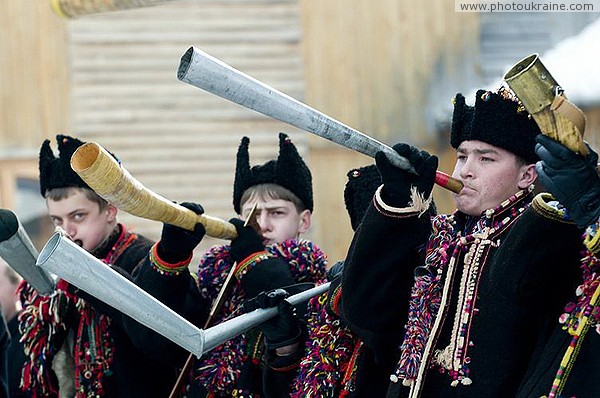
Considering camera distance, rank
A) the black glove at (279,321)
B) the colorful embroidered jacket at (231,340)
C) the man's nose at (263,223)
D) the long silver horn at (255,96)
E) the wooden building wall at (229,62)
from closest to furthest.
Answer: the long silver horn at (255,96)
the black glove at (279,321)
the colorful embroidered jacket at (231,340)
the man's nose at (263,223)
the wooden building wall at (229,62)

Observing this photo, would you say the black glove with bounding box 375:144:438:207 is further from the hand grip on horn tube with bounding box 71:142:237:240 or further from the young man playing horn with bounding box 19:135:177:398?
the young man playing horn with bounding box 19:135:177:398

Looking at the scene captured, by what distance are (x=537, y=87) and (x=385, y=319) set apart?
3.28 feet

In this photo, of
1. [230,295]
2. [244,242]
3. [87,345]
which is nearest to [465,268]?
[244,242]

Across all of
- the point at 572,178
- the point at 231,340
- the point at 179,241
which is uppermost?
Answer: the point at 572,178

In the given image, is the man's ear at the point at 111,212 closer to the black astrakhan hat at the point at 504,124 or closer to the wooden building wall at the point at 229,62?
the black astrakhan hat at the point at 504,124

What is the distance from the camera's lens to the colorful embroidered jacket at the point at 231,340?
12.4ft

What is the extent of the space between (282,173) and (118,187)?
1.03 metres

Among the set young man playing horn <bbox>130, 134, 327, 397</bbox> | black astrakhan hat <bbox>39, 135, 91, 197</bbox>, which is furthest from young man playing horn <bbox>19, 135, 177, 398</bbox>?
young man playing horn <bbox>130, 134, 327, 397</bbox>

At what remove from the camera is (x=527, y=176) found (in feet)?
9.89

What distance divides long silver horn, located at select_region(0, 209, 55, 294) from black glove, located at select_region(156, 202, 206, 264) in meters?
0.49

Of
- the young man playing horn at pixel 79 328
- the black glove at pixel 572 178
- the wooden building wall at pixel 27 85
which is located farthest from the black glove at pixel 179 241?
the wooden building wall at pixel 27 85

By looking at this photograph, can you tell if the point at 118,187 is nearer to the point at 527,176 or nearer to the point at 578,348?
the point at 527,176

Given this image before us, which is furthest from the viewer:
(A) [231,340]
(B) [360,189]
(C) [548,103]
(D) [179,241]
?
(A) [231,340]

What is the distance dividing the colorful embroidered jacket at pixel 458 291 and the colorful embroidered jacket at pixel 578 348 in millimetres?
117
